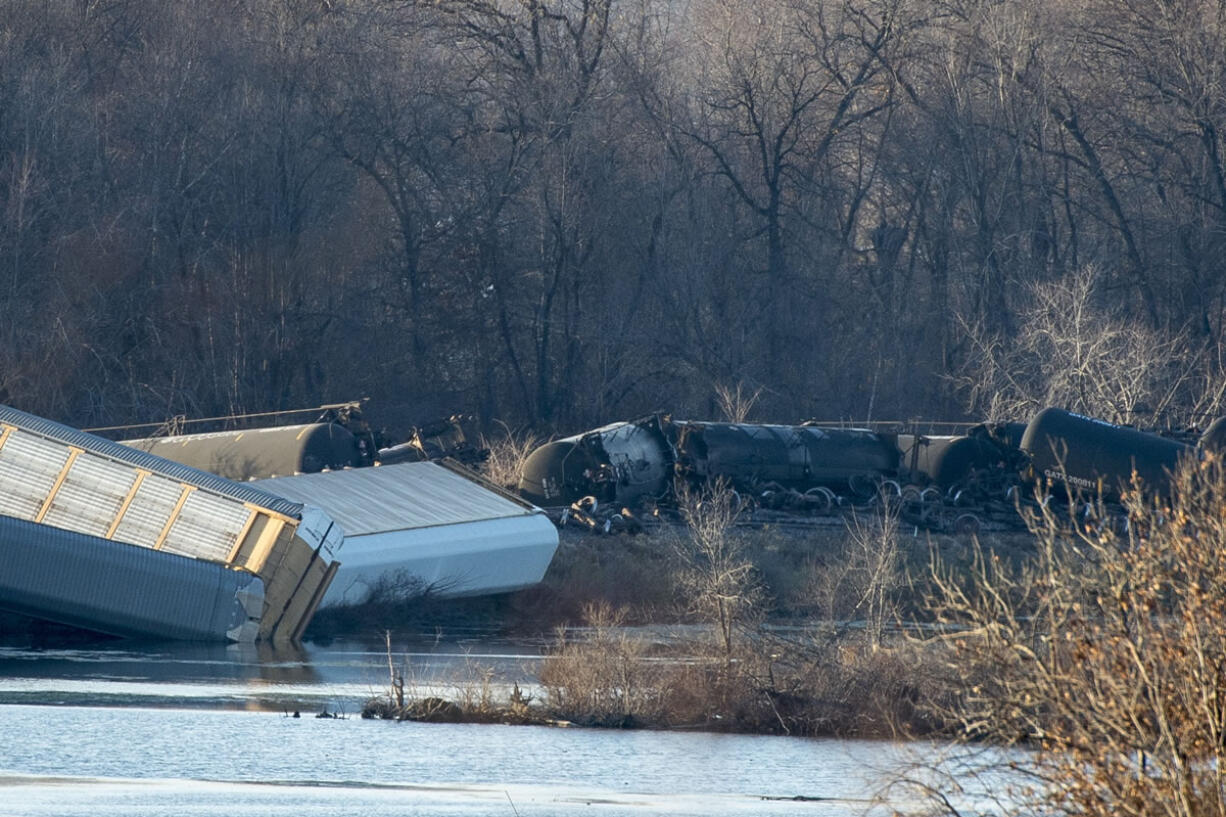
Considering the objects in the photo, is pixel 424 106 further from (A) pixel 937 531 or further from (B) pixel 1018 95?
(A) pixel 937 531

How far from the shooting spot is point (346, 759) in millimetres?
22000

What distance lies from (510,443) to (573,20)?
21.0 m

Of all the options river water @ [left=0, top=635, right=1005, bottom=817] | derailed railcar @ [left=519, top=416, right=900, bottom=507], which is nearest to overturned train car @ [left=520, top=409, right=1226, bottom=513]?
derailed railcar @ [left=519, top=416, right=900, bottom=507]

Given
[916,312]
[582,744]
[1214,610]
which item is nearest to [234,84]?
[916,312]

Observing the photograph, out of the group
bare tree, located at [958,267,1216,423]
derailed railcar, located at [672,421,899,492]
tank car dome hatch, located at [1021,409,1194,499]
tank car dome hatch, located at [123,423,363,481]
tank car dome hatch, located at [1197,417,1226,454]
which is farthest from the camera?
bare tree, located at [958,267,1216,423]

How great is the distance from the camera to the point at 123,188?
5634cm

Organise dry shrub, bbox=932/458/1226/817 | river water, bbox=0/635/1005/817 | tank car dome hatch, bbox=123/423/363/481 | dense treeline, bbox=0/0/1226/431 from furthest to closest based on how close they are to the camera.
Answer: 1. dense treeline, bbox=0/0/1226/431
2. tank car dome hatch, bbox=123/423/363/481
3. river water, bbox=0/635/1005/817
4. dry shrub, bbox=932/458/1226/817

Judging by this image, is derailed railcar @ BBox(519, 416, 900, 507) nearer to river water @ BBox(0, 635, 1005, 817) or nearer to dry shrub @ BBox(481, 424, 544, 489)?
dry shrub @ BBox(481, 424, 544, 489)

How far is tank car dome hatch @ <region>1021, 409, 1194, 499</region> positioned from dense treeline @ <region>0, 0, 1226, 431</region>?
1180cm

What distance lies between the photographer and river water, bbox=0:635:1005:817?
63.5 ft

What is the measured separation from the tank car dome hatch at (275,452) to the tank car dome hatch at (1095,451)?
15.5 m

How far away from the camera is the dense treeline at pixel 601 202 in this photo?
55.7 metres

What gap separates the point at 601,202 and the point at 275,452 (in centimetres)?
2179

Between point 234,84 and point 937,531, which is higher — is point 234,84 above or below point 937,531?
above
